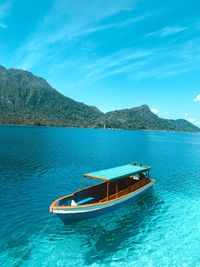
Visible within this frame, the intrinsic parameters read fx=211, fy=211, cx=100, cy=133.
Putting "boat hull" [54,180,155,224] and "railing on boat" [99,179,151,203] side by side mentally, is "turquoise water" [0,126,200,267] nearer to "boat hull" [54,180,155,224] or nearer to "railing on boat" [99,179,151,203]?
"boat hull" [54,180,155,224]

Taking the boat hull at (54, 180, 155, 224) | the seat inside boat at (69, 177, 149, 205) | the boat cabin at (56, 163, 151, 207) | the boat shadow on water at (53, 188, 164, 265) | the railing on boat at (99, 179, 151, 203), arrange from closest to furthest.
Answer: the boat shadow on water at (53, 188, 164, 265)
the boat hull at (54, 180, 155, 224)
the boat cabin at (56, 163, 151, 207)
the seat inside boat at (69, 177, 149, 205)
the railing on boat at (99, 179, 151, 203)

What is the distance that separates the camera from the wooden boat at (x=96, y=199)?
20250 millimetres

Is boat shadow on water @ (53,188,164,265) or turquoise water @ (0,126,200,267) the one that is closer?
turquoise water @ (0,126,200,267)

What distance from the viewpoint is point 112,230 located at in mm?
20812

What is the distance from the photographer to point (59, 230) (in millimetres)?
20125

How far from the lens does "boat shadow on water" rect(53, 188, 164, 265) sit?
1762cm

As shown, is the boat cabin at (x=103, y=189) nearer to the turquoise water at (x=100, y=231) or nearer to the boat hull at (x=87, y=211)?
the boat hull at (x=87, y=211)

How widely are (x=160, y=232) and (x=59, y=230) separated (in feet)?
33.0

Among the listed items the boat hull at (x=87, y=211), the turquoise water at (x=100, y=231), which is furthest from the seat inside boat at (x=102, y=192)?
the turquoise water at (x=100, y=231)

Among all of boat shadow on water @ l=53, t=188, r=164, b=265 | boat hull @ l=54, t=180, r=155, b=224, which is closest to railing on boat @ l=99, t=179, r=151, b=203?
boat hull @ l=54, t=180, r=155, b=224

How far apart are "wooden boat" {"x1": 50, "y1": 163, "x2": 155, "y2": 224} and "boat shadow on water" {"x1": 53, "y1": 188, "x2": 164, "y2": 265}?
81 centimetres

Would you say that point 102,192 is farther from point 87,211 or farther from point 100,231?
point 100,231

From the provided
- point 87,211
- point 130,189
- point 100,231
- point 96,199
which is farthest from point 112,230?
point 130,189

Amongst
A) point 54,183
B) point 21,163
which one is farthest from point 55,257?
point 21,163
